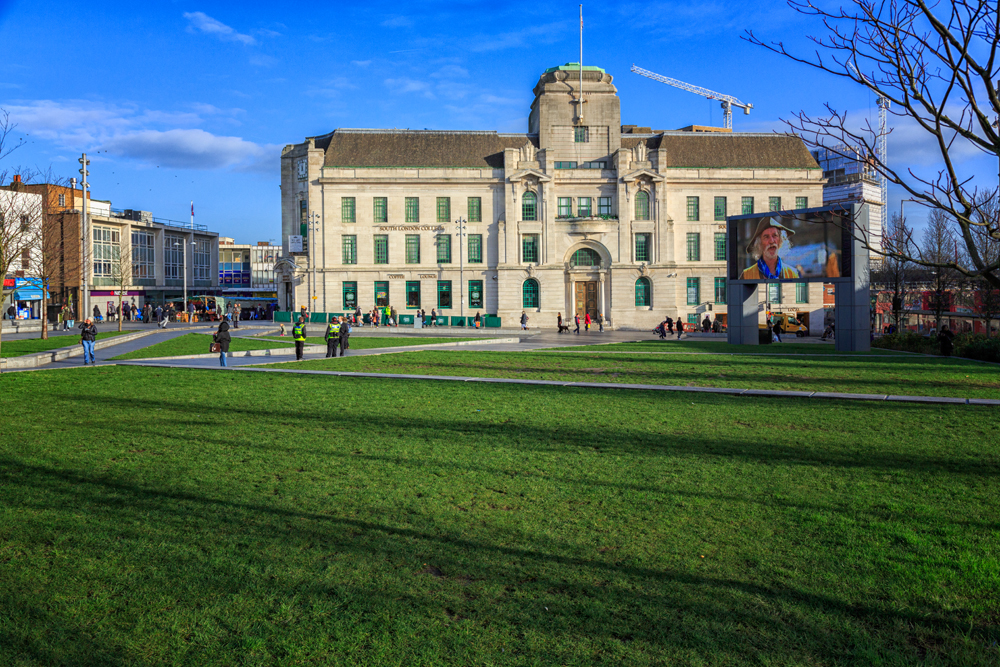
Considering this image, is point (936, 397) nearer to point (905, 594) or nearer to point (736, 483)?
point (736, 483)

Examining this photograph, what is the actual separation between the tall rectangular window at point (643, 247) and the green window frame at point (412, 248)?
19.7 meters

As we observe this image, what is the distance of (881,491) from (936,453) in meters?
3.00

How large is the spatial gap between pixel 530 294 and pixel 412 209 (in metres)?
13.0

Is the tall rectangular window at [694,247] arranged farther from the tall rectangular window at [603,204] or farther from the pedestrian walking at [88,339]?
the pedestrian walking at [88,339]

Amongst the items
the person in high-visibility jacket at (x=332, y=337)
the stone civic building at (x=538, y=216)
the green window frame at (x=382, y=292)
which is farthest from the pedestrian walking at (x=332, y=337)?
the green window frame at (x=382, y=292)

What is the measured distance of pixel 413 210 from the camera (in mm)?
64062

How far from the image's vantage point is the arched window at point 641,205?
64.1 meters

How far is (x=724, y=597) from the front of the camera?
232 inches

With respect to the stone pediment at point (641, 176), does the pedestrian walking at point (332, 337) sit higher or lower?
lower

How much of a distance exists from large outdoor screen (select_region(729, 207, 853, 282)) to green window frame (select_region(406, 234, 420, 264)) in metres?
30.5

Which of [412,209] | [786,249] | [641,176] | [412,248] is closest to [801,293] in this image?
[641,176]

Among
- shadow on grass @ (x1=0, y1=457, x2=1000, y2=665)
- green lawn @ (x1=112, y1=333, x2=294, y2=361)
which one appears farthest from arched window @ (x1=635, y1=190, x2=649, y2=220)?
shadow on grass @ (x1=0, y1=457, x2=1000, y2=665)

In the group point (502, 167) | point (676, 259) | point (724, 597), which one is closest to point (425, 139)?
point (502, 167)

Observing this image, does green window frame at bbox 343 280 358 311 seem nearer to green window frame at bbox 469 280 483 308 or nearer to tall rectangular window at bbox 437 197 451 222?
tall rectangular window at bbox 437 197 451 222
